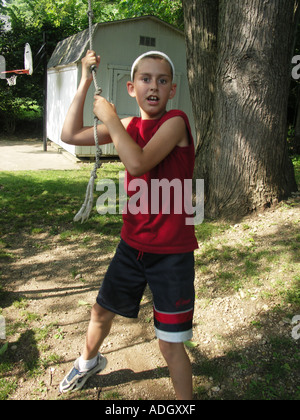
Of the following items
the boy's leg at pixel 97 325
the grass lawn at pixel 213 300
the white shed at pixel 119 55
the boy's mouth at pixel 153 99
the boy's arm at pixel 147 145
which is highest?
the white shed at pixel 119 55

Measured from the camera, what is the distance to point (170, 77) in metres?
1.95

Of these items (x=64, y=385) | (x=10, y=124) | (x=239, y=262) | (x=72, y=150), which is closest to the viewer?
(x=64, y=385)

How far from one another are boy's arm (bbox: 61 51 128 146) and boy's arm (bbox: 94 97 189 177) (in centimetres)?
33

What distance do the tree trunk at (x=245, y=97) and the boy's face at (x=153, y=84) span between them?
272cm

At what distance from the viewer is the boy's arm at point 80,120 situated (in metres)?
2.14

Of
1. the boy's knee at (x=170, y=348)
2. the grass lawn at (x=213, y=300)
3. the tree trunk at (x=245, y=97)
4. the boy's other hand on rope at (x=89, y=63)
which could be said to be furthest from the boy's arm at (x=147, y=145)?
the tree trunk at (x=245, y=97)

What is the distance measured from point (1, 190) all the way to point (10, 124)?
11981 mm

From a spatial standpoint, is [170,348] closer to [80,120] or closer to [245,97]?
[80,120]

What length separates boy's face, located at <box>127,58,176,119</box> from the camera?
1896 millimetres

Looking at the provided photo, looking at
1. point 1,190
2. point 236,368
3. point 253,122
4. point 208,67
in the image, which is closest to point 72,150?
point 1,190

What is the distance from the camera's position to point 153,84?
1.89 metres

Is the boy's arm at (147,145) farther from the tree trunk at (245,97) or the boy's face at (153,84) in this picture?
the tree trunk at (245,97)

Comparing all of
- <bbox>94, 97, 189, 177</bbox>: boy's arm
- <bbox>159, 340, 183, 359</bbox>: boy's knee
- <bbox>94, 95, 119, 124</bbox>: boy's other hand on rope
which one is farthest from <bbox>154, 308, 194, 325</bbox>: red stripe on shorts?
<bbox>94, 95, 119, 124</bbox>: boy's other hand on rope

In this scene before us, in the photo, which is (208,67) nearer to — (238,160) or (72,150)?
(238,160)
